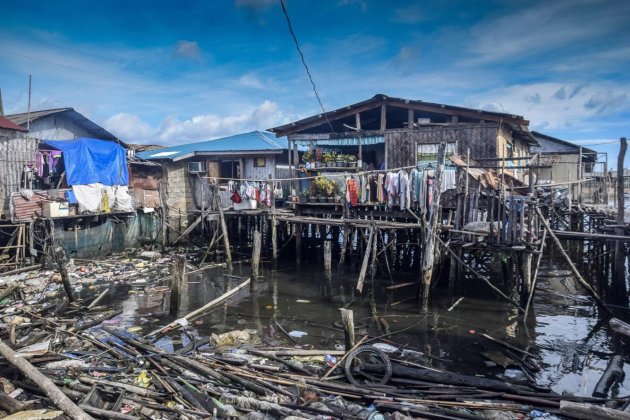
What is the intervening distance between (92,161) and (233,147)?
656 cm

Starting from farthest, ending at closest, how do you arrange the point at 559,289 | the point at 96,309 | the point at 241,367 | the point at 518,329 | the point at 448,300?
the point at 559,289, the point at 448,300, the point at 96,309, the point at 518,329, the point at 241,367

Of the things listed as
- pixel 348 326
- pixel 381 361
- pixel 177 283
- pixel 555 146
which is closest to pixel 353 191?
pixel 177 283

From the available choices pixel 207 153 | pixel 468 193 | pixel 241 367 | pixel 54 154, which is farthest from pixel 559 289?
pixel 54 154

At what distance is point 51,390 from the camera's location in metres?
5.16

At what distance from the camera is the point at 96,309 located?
11.2 m

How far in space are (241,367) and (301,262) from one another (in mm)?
11055

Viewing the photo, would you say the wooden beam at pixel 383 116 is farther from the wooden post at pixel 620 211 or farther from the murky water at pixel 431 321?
the wooden post at pixel 620 211

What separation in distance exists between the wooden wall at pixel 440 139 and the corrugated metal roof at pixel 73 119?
14.7 metres

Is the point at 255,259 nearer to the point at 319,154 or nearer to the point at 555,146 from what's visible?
the point at 319,154

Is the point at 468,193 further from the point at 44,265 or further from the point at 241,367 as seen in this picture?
the point at 44,265

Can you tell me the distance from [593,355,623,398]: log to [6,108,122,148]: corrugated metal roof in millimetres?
21284

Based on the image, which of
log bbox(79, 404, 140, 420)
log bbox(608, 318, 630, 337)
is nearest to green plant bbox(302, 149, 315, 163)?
log bbox(608, 318, 630, 337)

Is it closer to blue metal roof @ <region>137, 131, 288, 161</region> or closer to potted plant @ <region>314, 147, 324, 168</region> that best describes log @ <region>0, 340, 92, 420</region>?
potted plant @ <region>314, 147, 324, 168</region>

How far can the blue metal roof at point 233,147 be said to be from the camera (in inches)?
840
